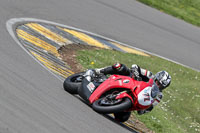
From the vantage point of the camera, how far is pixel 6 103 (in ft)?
19.6

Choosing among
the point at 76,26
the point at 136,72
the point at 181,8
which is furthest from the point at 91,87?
the point at 181,8

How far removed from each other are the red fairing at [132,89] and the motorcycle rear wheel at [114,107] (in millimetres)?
121

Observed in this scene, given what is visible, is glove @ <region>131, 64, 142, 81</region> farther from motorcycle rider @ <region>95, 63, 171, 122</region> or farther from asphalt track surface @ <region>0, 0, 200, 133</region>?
asphalt track surface @ <region>0, 0, 200, 133</region>

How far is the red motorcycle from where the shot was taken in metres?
7.52

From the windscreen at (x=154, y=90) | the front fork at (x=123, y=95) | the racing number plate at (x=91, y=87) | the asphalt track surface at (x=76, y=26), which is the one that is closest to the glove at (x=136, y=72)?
the windscreen at (x=154, y=90)

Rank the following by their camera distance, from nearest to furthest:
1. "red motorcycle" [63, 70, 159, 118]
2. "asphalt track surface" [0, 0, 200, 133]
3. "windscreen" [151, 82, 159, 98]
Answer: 1. "asphalt track surface" [0, 0, 200, 133]
2. "red motorcycle" [63, 70, 159, 118]
3. "windscreen" [151, 82, 159, 98]

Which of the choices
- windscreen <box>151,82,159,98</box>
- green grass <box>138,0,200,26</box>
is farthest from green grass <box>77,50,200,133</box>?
green grass <box>138,0,200,26</box>

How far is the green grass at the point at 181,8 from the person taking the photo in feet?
66.1

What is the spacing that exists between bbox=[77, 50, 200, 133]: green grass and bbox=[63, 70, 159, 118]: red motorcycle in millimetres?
1764

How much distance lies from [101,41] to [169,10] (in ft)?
22.6

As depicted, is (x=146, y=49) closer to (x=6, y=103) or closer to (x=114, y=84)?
(x=114, y=84)

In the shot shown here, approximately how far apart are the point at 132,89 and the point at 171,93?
200 inches

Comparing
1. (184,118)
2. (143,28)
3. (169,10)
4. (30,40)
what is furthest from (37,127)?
(169,10)

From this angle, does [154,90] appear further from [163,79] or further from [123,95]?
[123,95]
